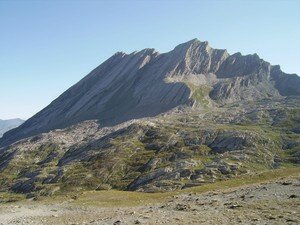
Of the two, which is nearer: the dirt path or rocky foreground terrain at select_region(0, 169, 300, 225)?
the dirt path

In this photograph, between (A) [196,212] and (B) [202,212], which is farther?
(A) [196,212]

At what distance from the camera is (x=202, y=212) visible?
143 feet

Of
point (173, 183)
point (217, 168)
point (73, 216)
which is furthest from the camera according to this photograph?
point (217, 168)

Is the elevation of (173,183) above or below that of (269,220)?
below

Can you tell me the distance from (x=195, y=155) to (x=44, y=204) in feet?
427

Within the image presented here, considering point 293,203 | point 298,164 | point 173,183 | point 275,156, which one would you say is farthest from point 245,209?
point 275,156

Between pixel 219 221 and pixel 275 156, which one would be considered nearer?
pixel 219 221

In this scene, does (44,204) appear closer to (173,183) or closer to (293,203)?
(293,203)

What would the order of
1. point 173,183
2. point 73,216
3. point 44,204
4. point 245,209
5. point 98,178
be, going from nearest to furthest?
point 245,209
point 73,216
point 44,204
point 173,183
point 98,178

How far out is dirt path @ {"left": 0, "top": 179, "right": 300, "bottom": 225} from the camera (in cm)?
3781

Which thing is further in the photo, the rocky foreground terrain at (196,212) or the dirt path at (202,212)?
the rocky foreground terrain at (196,212)

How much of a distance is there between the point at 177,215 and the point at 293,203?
1265cm

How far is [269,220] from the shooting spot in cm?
3531

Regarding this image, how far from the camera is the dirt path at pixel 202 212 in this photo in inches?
1489
